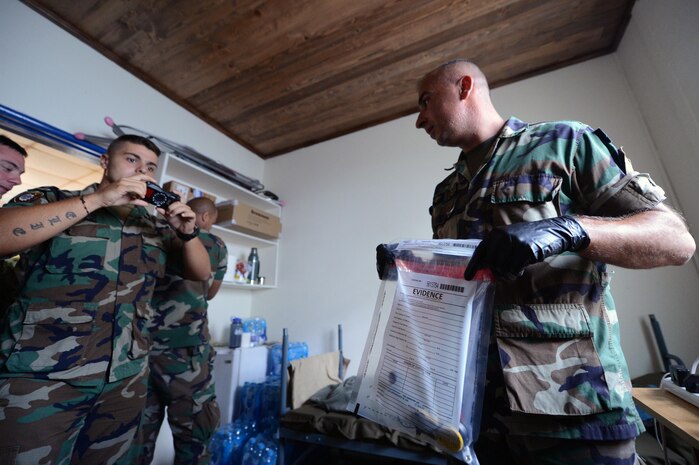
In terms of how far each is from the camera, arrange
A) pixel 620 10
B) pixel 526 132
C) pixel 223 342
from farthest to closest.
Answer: pixel 223 342 < pixel 620 10 < pixel 526 132

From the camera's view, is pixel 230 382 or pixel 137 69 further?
pixel 137 69

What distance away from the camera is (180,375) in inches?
48.6

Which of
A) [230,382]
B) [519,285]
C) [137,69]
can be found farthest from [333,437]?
[137,69]

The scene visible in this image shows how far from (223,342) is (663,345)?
2.71m

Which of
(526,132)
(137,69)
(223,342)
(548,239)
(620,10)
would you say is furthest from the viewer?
(223,342)

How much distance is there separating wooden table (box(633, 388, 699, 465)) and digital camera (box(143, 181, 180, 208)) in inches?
58.5

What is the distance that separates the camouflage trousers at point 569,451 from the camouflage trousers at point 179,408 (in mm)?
1233

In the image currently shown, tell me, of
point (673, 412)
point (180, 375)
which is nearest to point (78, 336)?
point (180, 375)

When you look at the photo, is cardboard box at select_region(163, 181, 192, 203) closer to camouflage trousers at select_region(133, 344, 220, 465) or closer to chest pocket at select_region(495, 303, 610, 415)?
camouflage trousers at select_region(133, 344, 220, 465)

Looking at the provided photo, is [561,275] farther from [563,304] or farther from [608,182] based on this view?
[608,182]

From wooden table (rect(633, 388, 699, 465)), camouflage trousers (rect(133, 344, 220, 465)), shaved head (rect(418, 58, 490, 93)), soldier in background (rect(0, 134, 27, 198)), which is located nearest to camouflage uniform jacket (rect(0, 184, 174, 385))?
camouflage trousers (rect(133, 344, 220, 465))

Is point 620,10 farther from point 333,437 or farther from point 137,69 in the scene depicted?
point 137,69

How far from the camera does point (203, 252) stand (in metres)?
1.11

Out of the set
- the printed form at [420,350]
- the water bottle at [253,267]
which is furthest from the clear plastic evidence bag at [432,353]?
the water bottle at [253,267]
